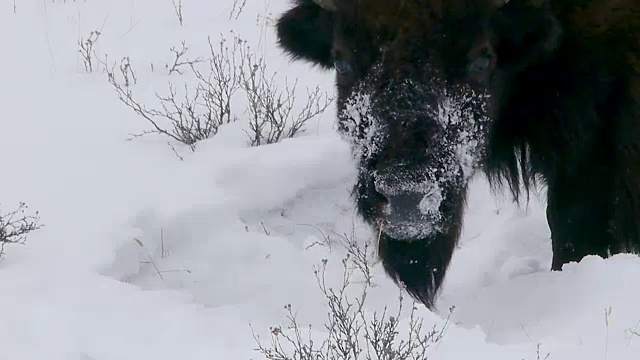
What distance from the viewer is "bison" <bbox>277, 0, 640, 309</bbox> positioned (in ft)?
10.8

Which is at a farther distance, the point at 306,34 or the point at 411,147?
the point at 306,34

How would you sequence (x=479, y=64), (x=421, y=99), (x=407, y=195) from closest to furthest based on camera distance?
(x=407, y=195) → (x=421, y=99) → (x=479, y=64)

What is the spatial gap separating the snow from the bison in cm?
35

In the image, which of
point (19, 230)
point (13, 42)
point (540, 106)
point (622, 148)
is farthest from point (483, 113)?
point (13, 42)

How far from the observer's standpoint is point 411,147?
3195 millimetres

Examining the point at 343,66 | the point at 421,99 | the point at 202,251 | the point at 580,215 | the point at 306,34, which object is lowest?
the point at 202,251

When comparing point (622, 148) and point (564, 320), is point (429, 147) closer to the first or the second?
point (564, 320)

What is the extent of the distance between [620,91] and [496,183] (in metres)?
1.02

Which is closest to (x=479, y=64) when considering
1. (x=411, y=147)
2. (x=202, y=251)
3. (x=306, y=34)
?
(x=411, y=147)

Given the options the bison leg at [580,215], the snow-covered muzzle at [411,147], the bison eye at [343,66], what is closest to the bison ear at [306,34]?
the bison eye at [343,66]

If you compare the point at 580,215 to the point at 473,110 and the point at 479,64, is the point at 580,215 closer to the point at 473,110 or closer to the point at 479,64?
the point at 473,110

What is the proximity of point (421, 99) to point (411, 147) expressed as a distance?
203 mm

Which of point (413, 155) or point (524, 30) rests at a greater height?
point (524, 30)

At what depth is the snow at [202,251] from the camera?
3078 millimetres
